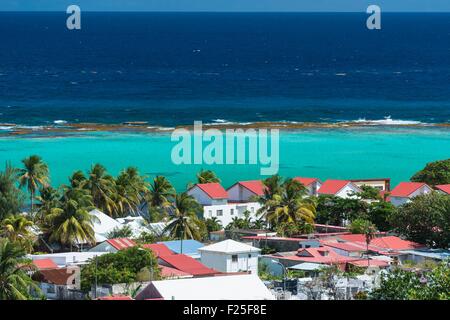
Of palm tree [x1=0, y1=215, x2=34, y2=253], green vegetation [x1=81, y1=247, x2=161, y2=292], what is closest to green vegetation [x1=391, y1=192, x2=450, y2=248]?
green vegetation [x1=81, y1=247, x2=161, y2=292]

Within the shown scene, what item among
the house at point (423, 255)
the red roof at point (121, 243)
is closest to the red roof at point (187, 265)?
the red roof at point (121, 243)

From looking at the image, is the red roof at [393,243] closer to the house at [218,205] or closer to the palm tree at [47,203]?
the house at [218,205]

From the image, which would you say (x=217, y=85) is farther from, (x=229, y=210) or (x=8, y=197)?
(x=8, y=197)

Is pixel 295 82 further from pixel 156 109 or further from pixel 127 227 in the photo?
pixel 127 227

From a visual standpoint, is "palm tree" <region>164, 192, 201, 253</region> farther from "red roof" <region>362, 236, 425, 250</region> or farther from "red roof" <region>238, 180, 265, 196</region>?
"red roof" <region>238, 180, 265, 196</region>

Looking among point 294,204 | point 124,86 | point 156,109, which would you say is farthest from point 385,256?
point 124,86

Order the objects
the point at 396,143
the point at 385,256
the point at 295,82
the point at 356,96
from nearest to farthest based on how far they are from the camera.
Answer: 1. the point at 385,256
2. the point at 396,143
3. the point at 356,96
4. the point at 295,82
